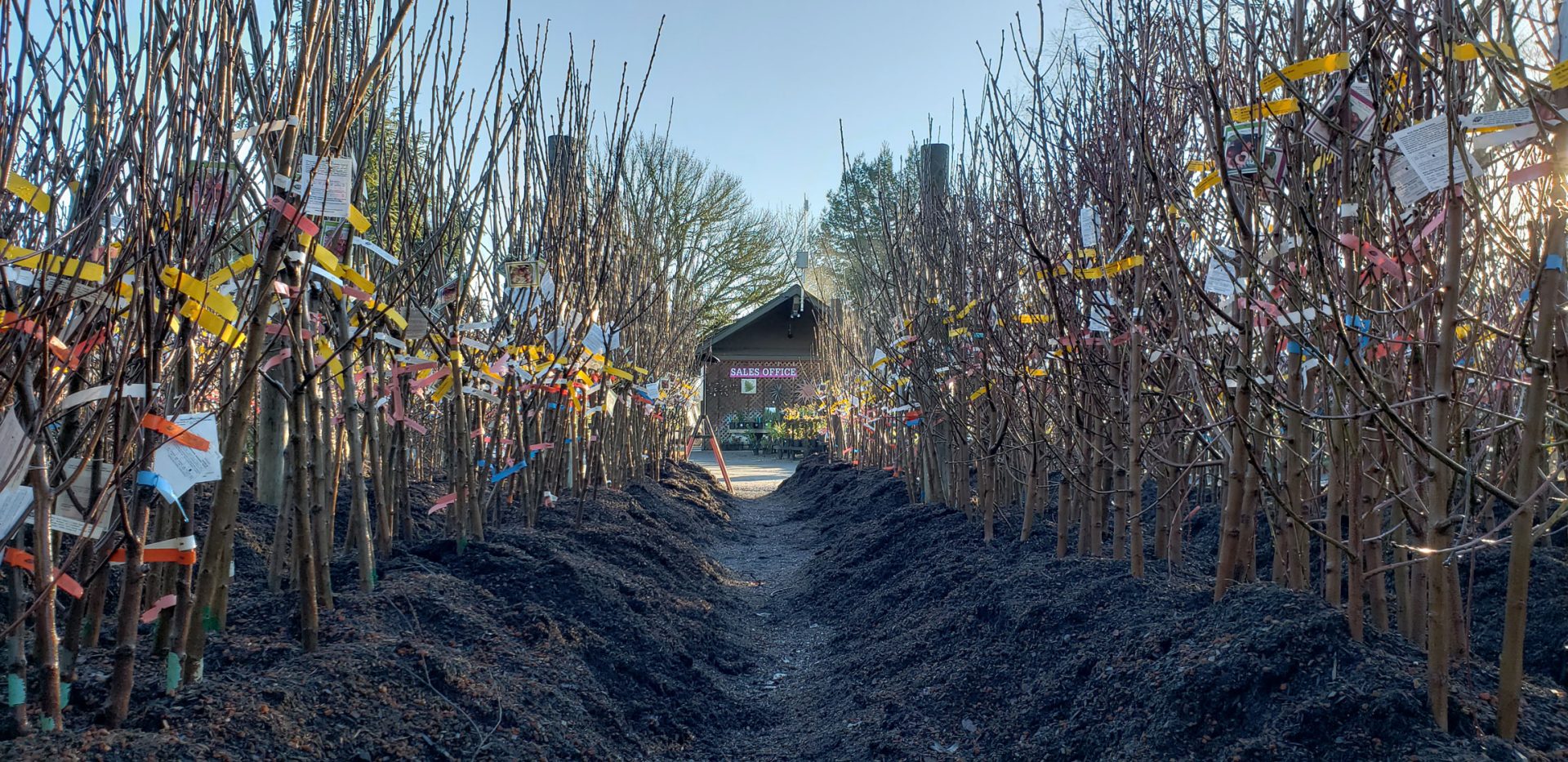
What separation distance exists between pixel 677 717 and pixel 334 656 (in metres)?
1.22

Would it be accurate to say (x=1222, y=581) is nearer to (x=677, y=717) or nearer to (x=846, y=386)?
(x=677, y=717)

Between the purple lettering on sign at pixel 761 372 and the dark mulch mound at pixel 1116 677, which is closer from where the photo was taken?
the dark mulch mound at pixel 1116 677

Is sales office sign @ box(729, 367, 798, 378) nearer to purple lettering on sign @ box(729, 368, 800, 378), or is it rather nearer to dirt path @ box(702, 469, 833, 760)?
purple lettering on sign @ box(729, 368, 800, 378)

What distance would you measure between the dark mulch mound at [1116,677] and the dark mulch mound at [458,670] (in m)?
0.62

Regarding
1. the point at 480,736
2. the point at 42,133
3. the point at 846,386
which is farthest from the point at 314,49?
the point at 846,386

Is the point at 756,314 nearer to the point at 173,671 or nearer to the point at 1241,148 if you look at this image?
the point at 1241,148

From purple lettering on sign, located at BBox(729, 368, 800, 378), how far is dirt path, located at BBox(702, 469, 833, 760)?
49.5 feet

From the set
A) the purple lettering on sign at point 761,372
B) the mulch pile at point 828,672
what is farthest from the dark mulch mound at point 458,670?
the purple lettering on sign at point 761,372

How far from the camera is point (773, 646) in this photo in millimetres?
4453

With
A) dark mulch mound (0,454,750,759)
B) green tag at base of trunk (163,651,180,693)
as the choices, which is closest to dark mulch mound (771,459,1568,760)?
dark mulch mound (0,454,750,759)

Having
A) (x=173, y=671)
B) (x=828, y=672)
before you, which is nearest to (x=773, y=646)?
(x=828, y=672)

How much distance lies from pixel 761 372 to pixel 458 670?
21363 millimetres

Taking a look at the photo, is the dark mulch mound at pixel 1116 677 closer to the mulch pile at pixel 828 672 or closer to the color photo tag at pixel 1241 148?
the mulch pile at pixel 828 672

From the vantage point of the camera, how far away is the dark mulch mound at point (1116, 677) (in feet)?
6.22
